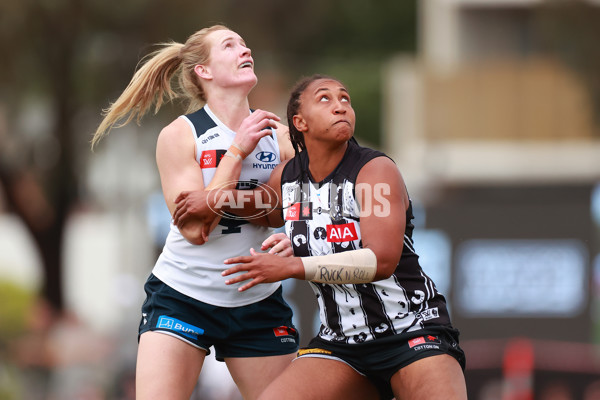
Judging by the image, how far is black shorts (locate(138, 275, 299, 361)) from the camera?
531cm

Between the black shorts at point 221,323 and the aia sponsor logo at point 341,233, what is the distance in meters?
0.76

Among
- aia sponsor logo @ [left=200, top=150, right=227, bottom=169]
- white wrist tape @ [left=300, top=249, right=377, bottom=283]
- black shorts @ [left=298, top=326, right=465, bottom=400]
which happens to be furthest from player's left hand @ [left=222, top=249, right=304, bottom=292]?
aia sponsor logo @ [left=200, top=150, right=227, bottom=169]

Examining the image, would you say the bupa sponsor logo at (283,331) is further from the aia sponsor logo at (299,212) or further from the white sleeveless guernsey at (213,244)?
the aia sponsor logo at (299,212)

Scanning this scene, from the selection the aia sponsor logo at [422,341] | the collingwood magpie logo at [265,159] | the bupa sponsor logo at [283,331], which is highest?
the collingwood magpie logo at [265,159]

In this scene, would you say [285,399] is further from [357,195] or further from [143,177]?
[143,177]

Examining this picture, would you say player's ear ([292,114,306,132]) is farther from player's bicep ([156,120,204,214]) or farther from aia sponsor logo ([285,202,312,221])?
player's bicep ([156,120,204,214])

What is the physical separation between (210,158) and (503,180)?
54.8ft

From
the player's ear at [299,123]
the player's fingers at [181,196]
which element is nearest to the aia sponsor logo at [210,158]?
the player's fingers at [181,196]

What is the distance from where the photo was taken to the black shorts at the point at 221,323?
17.4ft

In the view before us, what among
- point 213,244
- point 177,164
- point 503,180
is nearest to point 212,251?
point 213,244

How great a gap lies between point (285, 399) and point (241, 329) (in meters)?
0.63

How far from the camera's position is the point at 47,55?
64.8 ft

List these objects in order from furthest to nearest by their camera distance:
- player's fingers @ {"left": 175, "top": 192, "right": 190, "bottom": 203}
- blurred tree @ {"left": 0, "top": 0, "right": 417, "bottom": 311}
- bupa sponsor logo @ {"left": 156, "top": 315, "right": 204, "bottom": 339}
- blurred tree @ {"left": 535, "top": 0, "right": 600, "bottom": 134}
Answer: blurred tree @ {"left": 0, "top": 0, "right": 417, "bottom": 311}
blurred tree @ {"left": 535, "top": 0, "right": 600, "bottom": 134}
bupa sponsor logo @ {"left": 156, "top": 315, "right": 204, "bottom": 339}
player's fingers @ {"left": 175, "top": 192, "right": 190, "bottom": 203}

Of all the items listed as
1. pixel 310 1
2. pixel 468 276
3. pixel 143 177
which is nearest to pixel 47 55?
pixel 143 177
